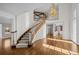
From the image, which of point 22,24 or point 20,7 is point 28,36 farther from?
point 20,7

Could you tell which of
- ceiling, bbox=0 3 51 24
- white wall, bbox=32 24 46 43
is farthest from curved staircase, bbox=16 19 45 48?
ceiling, bbox=0 3 51 24

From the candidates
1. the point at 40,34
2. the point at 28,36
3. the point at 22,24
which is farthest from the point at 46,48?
the point at 22,24

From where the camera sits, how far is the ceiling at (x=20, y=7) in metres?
2.39

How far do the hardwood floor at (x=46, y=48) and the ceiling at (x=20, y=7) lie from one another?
472 millimetres

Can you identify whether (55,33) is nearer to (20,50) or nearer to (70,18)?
(70,18)

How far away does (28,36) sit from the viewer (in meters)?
2.45

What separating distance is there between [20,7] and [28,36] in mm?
472

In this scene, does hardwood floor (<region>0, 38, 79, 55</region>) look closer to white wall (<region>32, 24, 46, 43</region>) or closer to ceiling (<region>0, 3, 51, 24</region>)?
white wall (<region>32, 24, 46, 43</region>)

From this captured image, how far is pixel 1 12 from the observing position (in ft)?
7.85

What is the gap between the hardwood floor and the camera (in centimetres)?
239

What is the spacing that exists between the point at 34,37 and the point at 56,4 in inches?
24.5

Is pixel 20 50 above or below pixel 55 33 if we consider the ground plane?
below
